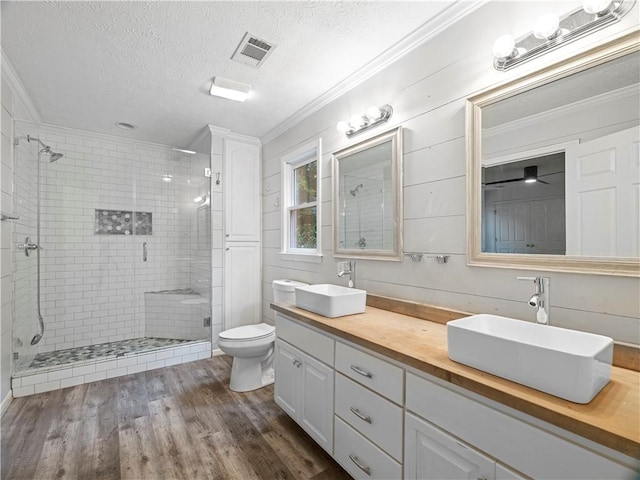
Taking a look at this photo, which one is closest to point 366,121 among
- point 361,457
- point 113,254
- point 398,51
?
point 398,51

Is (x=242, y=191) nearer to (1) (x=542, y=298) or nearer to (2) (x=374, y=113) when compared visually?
(2) (x=374, y=113)

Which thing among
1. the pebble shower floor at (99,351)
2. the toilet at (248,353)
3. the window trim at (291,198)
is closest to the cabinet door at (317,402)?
the toilet at (248,353)

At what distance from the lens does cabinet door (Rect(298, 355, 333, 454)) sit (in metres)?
1.67

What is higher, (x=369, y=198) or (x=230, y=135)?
(x=230, y=135)

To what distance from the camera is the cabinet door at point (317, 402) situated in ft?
5.47

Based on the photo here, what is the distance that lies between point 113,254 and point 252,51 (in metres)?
2.91

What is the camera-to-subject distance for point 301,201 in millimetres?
3195

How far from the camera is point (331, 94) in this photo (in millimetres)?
2557

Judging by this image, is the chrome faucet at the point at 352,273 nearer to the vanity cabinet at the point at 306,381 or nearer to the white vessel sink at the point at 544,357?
the vanity cabinet at the point at 306,381

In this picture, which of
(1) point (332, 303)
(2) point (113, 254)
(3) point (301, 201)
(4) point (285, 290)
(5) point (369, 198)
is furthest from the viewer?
(2) point (113, 254)

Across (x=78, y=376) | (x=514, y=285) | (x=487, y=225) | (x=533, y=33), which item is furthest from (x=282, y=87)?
(x=78, y=376)

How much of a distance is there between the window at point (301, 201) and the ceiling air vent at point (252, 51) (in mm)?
824

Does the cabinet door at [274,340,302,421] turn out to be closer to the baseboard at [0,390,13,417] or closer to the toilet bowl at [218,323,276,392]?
the toilet bowl at [218,323,276,392]

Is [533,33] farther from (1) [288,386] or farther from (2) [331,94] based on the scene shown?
(1) [288,386]
